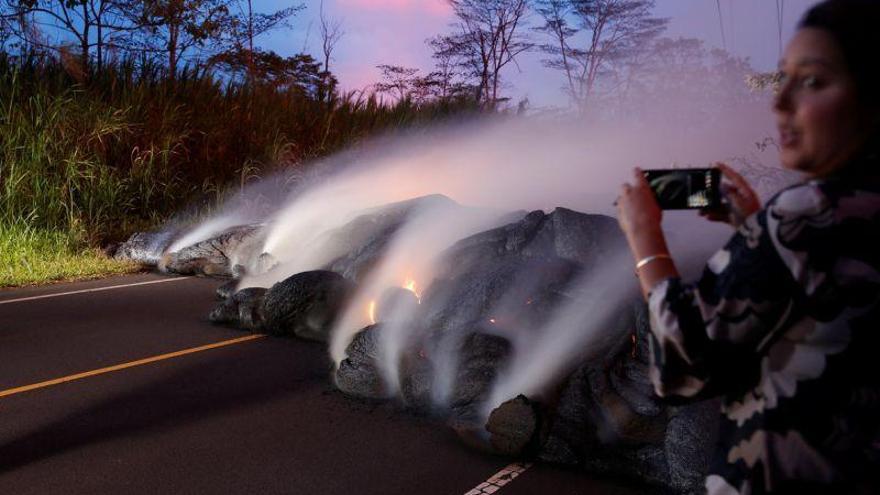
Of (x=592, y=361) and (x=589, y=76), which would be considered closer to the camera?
(x=592, y=361)

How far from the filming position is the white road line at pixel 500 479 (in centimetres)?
413

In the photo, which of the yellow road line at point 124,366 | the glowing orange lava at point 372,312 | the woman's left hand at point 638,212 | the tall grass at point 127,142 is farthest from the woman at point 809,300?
the tall grass at point 127,142

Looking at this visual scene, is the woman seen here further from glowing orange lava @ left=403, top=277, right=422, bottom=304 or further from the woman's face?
glowing orange lava @ left=403, top=277, right=422, bottom=304

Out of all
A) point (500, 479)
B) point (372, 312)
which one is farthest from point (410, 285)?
point (500, 479)

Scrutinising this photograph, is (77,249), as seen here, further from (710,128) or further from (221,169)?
(710,128)

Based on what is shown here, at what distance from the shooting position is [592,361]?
199 inches

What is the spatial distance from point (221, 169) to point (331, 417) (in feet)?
36.9

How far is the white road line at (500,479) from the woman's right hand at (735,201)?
282 centimetres

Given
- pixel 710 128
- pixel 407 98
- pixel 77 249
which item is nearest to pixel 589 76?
pixel 710 128

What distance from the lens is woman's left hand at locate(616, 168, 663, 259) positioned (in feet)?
4.90

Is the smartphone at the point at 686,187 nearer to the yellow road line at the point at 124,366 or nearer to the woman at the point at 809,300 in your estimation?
the woman at the point at 809,300

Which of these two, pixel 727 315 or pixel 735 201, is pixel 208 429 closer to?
pixel 735 201

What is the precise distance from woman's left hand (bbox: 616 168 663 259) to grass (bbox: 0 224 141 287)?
31.6ft

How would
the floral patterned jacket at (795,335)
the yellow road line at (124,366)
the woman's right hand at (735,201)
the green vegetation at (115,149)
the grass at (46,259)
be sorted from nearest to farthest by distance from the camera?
the floral patterned jacket at (795,335) < the woman's right hand at (735,201) < the yellow road line at (124,366) < the grass at (46,259) < the green vegetation at (115,149)
